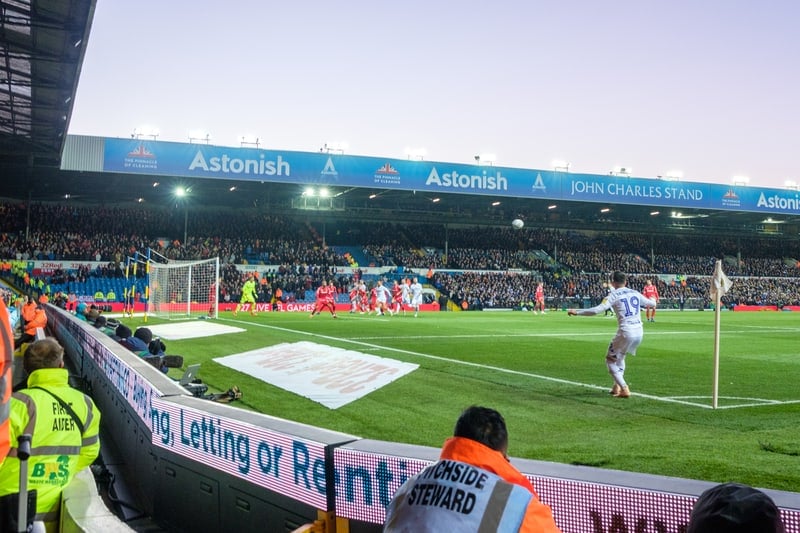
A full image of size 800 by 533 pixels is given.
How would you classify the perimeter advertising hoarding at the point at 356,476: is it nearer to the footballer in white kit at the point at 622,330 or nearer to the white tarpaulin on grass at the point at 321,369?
the white tarpaulin on grass at the point at 321,369

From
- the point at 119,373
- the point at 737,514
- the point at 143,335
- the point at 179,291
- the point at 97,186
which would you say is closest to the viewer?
the point at 737,514

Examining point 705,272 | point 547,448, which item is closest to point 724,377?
point 547,448

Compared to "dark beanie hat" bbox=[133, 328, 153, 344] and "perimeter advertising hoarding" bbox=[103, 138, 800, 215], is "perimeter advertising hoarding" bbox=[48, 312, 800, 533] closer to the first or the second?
"dark beanie hat" bbox=[133, 328, 153, 344]

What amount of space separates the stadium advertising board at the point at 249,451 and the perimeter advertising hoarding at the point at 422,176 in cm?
3813

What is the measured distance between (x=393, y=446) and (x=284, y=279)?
41.7 metres

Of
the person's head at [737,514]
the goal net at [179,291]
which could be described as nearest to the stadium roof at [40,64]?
the goal net at [179,291]

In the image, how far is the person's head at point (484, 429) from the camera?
272cm

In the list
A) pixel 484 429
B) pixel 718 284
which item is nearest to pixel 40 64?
pixel 718 284

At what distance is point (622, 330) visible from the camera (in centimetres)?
1076

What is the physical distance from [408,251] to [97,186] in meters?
23.8

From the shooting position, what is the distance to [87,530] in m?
4.30

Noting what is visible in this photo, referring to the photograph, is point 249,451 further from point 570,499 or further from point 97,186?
point 97,186

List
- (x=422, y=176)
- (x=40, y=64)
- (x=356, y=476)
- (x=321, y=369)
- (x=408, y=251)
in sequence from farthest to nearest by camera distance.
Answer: (x=408, y=251) < (x=422, y=176) < (x=40, y=64) < (x=321, y=369) < (x=356, y=476)

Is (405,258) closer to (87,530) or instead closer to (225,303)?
(225,303)
